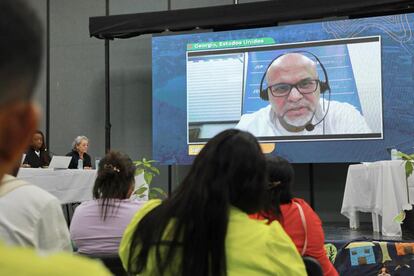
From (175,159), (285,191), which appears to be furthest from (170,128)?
(285,191)

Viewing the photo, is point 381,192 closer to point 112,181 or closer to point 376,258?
point 376,258

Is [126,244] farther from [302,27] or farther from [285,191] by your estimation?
[302,27]

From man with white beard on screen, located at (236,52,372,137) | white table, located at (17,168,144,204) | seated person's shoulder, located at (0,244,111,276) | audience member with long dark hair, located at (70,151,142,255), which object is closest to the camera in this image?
seated person's shoulder, located at (0,244,111,276)

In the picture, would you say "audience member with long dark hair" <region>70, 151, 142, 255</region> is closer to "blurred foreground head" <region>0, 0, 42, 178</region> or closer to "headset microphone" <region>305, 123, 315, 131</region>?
"blurred foreground head" <region>0, 0, 42, 178</region>

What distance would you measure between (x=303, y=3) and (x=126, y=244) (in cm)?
548

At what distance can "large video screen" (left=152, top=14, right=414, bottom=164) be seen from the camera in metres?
5.72

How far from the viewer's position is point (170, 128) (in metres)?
6.75

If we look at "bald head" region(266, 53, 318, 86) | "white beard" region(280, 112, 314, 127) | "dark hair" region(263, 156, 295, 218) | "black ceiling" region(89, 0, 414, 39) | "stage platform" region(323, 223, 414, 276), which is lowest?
"stage platform" region(323, 223, 414, 276)

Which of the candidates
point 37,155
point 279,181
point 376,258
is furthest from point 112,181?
point 37,155

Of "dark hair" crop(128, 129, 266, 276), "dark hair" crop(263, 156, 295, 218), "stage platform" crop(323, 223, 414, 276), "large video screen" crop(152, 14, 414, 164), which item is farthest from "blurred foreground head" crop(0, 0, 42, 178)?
"large video screen" crop(152, 14, 414, 164)

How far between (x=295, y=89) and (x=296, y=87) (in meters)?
0.03

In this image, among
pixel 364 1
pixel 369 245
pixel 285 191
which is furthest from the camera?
pixel 364 1

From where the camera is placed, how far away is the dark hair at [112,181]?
7.22 feet

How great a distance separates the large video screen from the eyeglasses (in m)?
0.01
